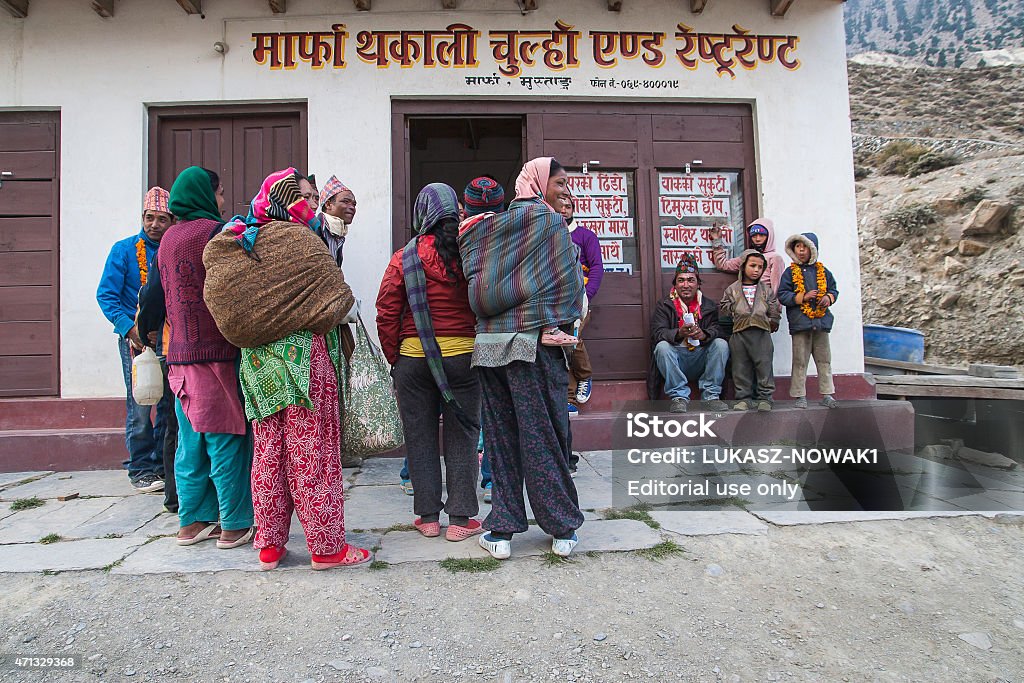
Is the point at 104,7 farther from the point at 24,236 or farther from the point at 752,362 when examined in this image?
the point at 752,362

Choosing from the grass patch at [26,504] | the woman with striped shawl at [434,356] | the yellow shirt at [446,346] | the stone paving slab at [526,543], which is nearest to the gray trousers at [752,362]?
the stone paving slab at [526,543]

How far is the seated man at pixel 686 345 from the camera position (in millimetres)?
5184

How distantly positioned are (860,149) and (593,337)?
25.4 metres

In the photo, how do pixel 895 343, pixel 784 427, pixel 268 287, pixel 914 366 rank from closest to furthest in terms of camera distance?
pixel 268 287 < pixel 784 427 < pixel 914 366 < pixel 895 343

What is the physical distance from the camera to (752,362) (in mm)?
5199

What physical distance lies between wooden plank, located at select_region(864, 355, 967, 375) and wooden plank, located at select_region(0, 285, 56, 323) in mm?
8860

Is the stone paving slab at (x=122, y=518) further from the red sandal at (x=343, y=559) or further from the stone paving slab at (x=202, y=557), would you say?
the red sandal at (x=343, y=559)

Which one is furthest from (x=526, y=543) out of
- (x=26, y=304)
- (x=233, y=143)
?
(x=26, y=304)

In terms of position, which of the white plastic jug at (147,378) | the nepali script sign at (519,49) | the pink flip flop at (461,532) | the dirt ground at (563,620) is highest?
the nepali script sign at (519,49)

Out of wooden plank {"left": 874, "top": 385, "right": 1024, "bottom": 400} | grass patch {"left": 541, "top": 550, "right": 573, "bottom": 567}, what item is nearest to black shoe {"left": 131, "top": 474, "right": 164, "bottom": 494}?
grass patch {"left": 541, "top": 550, "right": 573, "bottom": 567}

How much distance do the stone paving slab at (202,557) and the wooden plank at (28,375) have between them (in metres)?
3.13

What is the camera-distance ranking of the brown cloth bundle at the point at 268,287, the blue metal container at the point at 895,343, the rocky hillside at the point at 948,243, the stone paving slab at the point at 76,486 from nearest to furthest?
the brown cloth bundle at the point at 268,287, the stone paving slab at the point at 76,486, the blue metal container at the point at 895,343, the rocky hillside at the point at 948,243

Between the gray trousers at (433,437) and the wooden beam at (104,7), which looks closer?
→ the gray trousers at (433,437)

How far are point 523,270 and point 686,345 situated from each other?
2.97 m
